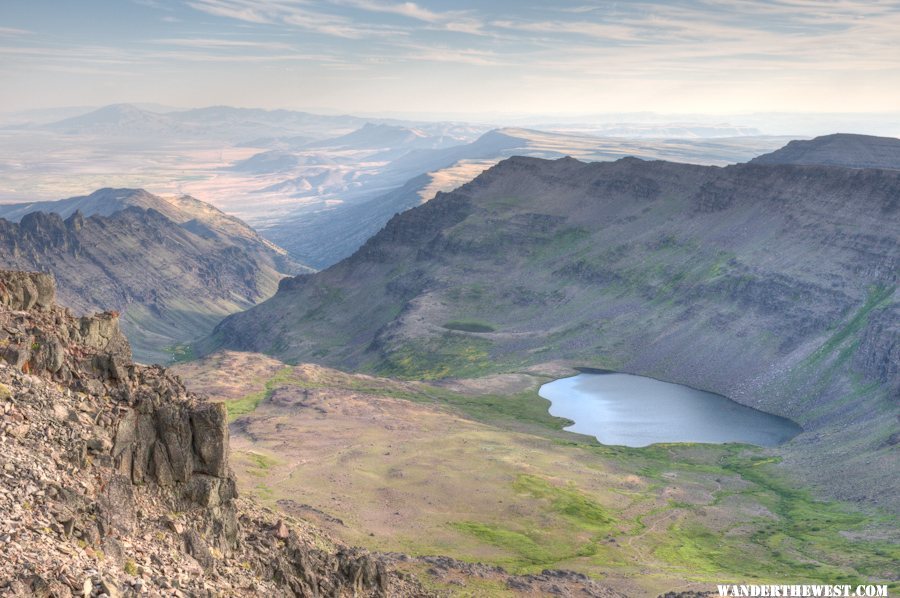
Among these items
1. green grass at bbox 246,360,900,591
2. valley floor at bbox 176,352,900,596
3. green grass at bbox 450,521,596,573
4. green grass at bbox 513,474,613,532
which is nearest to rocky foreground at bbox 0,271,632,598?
valley floor at bbox 176,352,900,596

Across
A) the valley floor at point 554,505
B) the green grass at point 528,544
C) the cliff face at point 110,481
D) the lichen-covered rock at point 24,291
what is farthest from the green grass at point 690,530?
the lichen-covered rock at point 24,291

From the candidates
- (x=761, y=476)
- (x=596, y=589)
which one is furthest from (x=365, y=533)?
(x=761, y=476)

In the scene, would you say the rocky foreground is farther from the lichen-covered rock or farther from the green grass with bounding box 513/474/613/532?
the green grass with bounding box 513/474/613/532

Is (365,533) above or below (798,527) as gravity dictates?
above

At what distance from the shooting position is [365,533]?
108312 mm

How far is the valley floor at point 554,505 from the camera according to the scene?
112438mm

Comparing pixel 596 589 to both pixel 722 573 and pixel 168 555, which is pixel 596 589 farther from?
pixel 168 555

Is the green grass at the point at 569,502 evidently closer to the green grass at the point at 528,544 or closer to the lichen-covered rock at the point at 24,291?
the green grass at the point at 528,544

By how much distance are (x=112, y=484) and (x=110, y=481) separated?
0.61 feet

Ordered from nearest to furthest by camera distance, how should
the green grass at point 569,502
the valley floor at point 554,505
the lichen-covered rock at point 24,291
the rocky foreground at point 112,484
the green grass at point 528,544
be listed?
the rocky foreground at point 112,484, the lichen-covered rock at point 24,291, the green grass at point 528,544, the valley floor at point 554,505, the green grass at point 569,502

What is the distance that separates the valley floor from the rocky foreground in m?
37.7

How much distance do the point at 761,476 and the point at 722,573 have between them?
63.3 metres

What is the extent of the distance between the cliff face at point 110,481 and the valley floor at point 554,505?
132 ft

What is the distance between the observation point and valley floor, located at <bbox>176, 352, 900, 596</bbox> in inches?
4427
